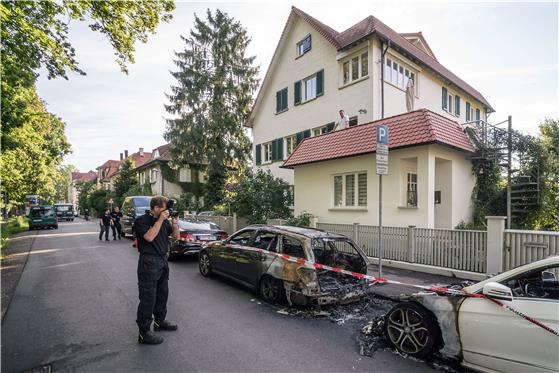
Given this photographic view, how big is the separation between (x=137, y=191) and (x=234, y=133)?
1543 centimetres

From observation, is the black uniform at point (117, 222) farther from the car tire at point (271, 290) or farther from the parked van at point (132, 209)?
the car tire at point (271, 290)

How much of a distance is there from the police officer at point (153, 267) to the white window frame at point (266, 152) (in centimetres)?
1859

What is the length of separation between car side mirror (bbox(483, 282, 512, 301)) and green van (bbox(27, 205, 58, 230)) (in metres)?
30.9

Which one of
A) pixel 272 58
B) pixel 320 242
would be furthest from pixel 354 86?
pixel 320 242

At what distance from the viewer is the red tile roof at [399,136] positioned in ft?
32.2

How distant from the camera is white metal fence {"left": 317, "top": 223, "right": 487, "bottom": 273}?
7.62 meters

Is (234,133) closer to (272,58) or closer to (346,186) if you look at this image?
(272,58)

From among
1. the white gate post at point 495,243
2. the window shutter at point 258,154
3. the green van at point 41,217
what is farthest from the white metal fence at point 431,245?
the green van at point 41,217

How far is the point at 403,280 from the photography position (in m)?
7.78

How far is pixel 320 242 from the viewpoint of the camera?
6234mm

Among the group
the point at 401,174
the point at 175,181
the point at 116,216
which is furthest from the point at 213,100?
the point at 401,174

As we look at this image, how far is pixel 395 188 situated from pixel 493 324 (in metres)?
7.98

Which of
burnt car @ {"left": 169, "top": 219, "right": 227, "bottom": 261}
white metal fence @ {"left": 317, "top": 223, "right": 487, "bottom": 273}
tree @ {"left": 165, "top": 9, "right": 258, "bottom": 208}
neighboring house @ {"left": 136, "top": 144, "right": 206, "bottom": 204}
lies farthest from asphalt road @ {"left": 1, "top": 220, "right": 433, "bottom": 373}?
neighboring house @ {"left": 136, "top": 144, "right": 206, "bottom": 204}

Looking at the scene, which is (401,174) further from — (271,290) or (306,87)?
(306,87)
